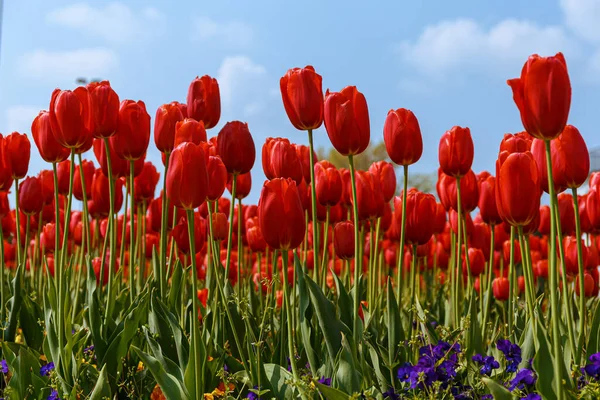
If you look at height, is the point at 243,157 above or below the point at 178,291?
above

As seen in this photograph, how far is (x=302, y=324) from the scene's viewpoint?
8.14ft

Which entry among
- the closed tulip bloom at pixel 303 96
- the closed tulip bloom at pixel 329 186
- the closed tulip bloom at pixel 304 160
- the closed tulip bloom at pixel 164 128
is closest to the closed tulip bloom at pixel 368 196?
the closed tulip bloom at pixel 329 186

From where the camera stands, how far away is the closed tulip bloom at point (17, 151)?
3350mm

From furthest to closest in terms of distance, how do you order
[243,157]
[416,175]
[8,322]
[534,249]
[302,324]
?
[416,175]
[534,249]
[8,322]
[243,157]
[302,324]

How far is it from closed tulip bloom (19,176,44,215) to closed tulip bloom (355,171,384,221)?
6.09ft

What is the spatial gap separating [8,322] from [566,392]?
2.64m

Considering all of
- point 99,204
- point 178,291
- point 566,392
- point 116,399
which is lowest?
point 116,399

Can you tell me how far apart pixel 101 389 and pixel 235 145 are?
1032 mm

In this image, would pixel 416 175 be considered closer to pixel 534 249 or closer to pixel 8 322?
pixel 534 249

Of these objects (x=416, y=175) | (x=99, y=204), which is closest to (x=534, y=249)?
(x=99, y=204)

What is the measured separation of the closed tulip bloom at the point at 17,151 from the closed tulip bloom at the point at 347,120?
66.5 inches

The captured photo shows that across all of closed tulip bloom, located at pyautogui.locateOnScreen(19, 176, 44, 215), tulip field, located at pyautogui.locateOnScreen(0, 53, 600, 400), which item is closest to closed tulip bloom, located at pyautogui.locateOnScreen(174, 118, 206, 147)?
tulip field, located at pyautogui.locateOnScreen(0, 53, 600, 400)

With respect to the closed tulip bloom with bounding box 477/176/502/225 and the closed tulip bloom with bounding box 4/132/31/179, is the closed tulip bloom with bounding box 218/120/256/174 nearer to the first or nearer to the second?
the closed tulip bloom with bounding box 477/176/502/225

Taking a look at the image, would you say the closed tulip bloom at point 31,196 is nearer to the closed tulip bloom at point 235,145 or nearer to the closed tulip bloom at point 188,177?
the closed tulip bloom at point 235,145
